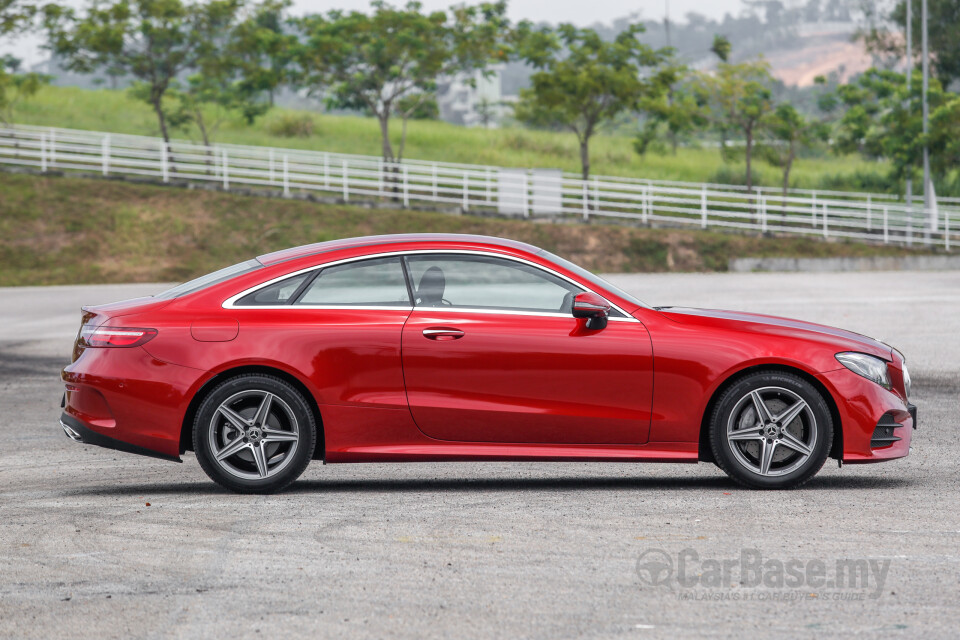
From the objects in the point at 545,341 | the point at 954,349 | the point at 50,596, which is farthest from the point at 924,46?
the point at 50,596

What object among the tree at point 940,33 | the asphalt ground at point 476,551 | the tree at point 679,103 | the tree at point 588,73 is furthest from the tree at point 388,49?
the asphalt ground at point 476,551

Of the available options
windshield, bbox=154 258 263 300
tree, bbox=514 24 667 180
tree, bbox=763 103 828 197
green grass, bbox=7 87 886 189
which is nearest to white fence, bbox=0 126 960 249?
tree, bbox=514 24 667 180

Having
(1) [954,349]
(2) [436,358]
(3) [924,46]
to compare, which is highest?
(3) [924,46]

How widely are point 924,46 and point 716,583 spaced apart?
39515 mm

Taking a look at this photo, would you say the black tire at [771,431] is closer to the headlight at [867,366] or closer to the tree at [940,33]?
the headlight at [867,366]

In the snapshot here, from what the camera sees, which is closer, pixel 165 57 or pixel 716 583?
pixel 716 583

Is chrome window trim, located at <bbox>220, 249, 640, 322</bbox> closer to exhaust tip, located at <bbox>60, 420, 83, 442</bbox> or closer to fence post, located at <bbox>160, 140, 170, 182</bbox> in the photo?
exhaust tip, located at <bbox>60, 420, 83, 442</bbox>

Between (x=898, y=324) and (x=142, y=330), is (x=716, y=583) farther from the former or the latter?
(x=898, y=324)

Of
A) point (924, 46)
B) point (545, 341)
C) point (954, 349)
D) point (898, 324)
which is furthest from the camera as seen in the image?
point (924, 46)

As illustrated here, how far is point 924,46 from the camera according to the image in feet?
132

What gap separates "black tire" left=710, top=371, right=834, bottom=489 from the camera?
6.59 meters

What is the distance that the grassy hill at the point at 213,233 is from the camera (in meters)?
32.1

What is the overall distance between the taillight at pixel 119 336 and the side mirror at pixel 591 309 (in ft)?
7.79

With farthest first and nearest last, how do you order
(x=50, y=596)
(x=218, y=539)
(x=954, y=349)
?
(x=954, y=349)
(x=218, y=539)
(x=50, y=596)
